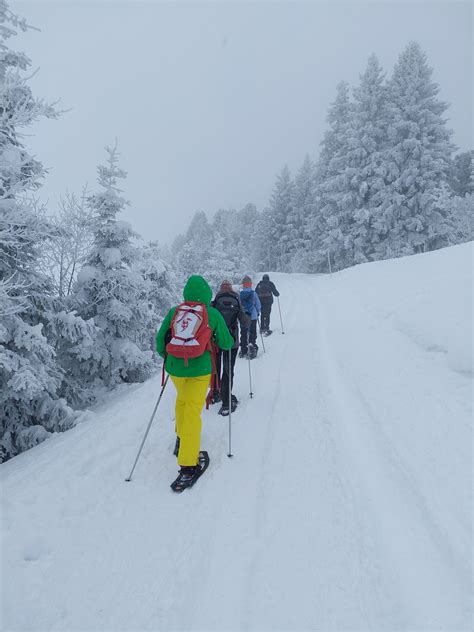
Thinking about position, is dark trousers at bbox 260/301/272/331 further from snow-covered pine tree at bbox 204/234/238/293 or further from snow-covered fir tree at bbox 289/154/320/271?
snow-covered fir tree at bbox 289/154/320/271

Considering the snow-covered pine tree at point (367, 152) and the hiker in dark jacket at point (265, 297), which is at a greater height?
the snow-covered pine tree at point (367, 152)

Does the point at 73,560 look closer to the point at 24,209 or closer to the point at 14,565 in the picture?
the point at 14,565

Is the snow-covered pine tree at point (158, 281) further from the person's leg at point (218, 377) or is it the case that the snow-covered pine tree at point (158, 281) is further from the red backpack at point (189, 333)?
the red backpack at point (189, 333)

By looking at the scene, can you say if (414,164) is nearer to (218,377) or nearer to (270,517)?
(218,377)

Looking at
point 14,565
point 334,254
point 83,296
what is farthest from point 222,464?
point 334,254

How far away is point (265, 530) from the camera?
321 cm

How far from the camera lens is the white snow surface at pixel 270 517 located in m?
2.54

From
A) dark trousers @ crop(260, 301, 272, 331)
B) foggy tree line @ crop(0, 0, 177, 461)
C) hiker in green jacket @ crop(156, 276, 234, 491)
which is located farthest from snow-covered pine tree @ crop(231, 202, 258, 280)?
hiker in green jacket @ crop(156, 276, 234, 491)

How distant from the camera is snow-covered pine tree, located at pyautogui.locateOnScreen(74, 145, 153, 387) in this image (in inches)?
440

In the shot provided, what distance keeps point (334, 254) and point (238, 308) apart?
29.2 metres

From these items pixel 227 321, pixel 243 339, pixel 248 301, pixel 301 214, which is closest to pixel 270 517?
pixel 227 321

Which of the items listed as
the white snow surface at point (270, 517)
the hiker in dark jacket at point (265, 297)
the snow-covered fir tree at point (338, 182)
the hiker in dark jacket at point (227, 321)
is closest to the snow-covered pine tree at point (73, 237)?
the hiker in dark jacket at point (265, 297)

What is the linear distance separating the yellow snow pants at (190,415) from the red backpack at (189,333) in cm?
31

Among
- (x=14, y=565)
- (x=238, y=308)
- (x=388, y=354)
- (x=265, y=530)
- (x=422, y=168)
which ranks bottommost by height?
(x=14, y=565)
